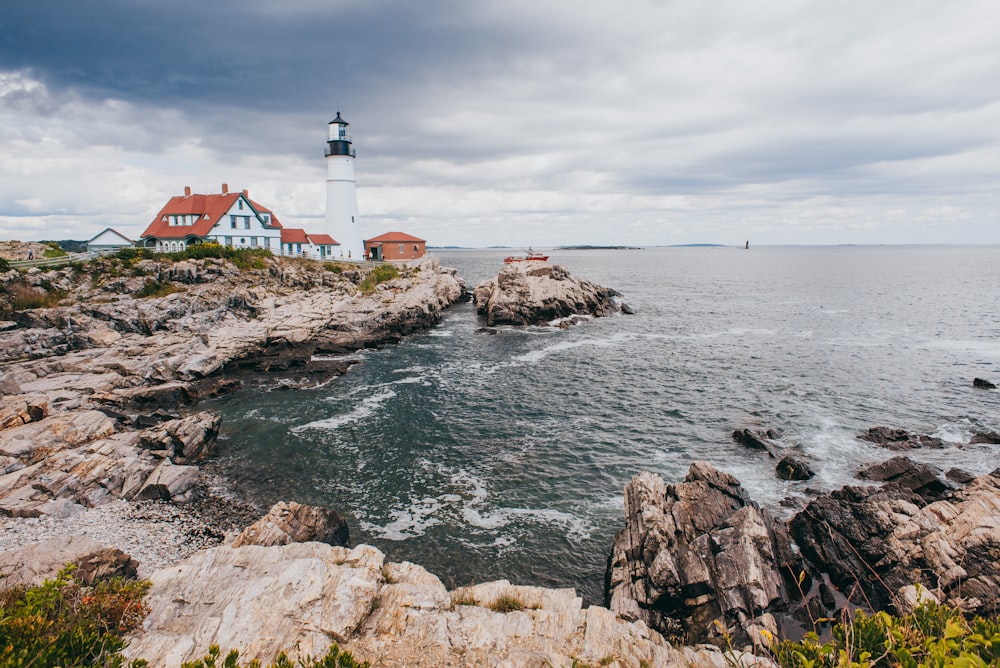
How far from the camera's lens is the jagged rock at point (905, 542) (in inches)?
598

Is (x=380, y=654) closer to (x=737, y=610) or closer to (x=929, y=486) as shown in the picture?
(x=737, y=610)

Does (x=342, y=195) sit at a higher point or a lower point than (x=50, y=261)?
higher

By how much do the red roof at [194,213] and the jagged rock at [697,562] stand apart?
68.7m

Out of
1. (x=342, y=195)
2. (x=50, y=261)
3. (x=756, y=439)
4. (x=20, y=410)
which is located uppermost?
(x=342, y=195)

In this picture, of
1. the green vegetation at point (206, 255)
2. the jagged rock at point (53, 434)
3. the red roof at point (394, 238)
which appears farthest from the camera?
the red roof at point (394, 238)

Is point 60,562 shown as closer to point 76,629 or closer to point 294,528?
point 294,528

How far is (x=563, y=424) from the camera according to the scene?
1291 inches

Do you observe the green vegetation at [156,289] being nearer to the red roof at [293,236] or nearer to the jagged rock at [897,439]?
the red roof at [293,236]

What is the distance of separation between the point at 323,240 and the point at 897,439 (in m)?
76.0

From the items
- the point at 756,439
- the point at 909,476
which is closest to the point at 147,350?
the point at 756,439

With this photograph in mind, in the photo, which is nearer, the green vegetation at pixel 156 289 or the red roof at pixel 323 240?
the green vegetation at pixel 156 289

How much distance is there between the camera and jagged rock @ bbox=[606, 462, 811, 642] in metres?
15.3

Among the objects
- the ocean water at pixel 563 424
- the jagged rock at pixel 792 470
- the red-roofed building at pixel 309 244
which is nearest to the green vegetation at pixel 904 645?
the ocean water at pixel 563 424

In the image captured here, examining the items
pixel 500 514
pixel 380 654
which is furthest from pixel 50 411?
pixel 380 654
